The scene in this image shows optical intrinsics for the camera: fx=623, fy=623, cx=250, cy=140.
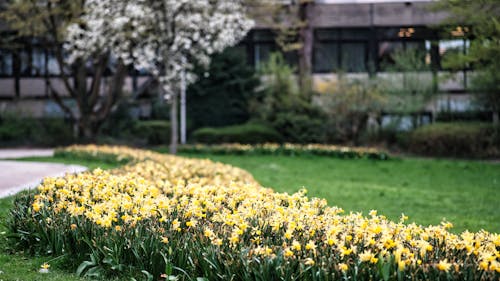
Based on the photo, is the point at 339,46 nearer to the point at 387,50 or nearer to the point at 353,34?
the point at 353,34

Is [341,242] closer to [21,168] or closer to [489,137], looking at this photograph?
[21,168]

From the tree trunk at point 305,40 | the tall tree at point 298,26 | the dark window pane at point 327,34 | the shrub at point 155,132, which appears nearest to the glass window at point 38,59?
the shrub at point 155,132

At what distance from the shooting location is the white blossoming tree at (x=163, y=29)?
54.4 feet

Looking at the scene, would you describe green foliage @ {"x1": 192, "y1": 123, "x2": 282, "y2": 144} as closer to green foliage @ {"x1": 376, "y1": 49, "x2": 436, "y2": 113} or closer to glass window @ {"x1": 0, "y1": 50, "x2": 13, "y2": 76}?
green foliage @ {"x1": 376, "y1": 49, "x2": 436, "y2": 113}

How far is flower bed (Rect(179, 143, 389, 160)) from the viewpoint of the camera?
60.6ft

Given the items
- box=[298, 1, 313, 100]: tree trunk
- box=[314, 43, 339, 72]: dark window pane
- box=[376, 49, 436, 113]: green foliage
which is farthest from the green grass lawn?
box=[314, 43, 339, 72]: dark window pane

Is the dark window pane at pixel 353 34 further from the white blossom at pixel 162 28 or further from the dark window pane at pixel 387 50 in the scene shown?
the white blossom at pixel 162 28

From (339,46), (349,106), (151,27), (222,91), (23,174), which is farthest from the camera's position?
(339,46)

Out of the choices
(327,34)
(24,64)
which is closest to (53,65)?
(24,64)

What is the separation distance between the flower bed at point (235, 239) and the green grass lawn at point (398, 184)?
10.1 ft

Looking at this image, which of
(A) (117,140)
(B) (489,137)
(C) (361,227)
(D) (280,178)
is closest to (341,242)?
(C) (361,227)

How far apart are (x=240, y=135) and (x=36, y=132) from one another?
750 cm

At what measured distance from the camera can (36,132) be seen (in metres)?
22.4

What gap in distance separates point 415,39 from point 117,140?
44.5 ft
